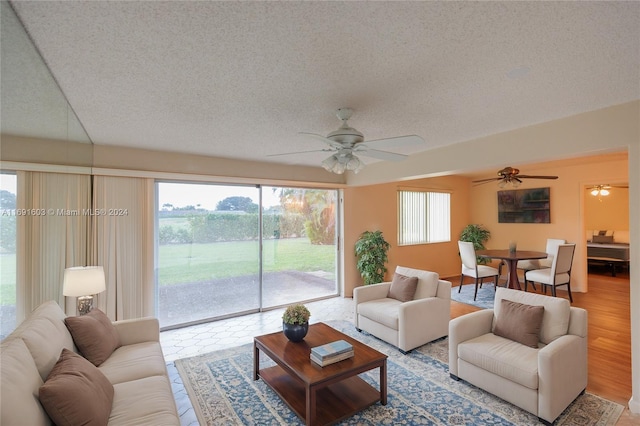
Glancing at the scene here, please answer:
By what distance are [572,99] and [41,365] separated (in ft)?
13.4

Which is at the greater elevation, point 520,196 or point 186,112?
point 186,112

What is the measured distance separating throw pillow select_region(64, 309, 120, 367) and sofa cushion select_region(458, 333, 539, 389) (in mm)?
3025

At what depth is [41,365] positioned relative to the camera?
1.68 m

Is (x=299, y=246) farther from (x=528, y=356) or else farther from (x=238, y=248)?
(x=528, y=356)

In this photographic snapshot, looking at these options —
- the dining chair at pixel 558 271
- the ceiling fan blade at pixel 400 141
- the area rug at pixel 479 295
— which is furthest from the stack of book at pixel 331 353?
the dining chair at pixel 558 271

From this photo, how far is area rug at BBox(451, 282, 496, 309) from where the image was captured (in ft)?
17.5

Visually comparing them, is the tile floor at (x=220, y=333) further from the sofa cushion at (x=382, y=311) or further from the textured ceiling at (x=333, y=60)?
the textured ceiling at (x=333, y=60)

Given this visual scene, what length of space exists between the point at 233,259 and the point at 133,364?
264cm

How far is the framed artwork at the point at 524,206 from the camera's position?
6.64 metres

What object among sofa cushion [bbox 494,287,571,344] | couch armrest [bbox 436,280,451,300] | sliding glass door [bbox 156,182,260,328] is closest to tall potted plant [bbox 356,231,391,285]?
couch armrest [bbox 436,280,451,300]

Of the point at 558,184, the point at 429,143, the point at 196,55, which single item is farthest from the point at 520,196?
the point at 196,55

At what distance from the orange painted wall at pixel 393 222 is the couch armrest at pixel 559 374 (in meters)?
3.80

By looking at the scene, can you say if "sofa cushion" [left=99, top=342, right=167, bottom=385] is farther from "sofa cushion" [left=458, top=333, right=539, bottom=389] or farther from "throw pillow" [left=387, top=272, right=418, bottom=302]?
"throw pillow" [left=387, top=272, right=418, bottom=302]

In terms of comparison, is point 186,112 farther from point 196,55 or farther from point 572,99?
point 572,99
